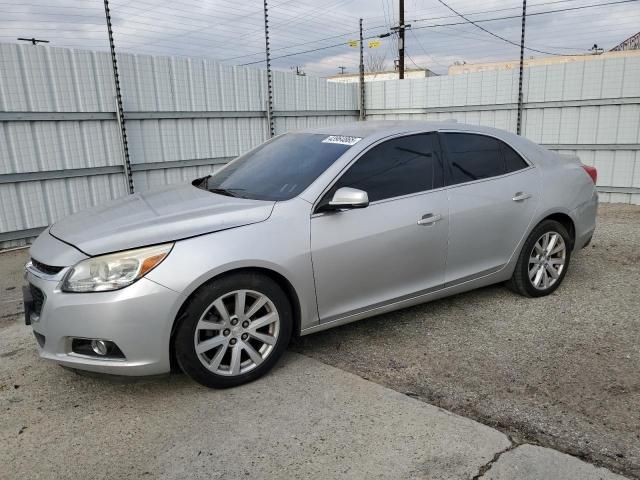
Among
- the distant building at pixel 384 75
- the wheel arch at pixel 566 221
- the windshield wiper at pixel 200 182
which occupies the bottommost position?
the wheel arch at pixel 566 221

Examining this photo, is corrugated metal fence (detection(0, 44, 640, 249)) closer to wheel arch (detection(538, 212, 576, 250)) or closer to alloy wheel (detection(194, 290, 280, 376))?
wheel arch (detection(538, 212, 576, 250))

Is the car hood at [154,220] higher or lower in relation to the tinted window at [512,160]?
lower

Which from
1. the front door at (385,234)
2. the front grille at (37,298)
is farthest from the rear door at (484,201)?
the front grille at (37,298)

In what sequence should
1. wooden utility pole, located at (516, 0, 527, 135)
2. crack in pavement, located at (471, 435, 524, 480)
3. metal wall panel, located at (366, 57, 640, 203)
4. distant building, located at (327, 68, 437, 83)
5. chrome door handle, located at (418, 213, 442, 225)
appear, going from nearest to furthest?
1. crack in pavement, located at (471, 435, 524, 480)
2. chrome door handle, located at (418, 213, 442, 225)
3. metal wall panel, located at (366, 57, 640, 203)
4. wooden utility pole, located at (516, 0, 527, 135)
5. distant building, located at (327, 68, 437, 83)

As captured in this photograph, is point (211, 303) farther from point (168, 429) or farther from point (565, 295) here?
point (565, 295)

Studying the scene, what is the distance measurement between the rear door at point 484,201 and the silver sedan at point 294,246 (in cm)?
1

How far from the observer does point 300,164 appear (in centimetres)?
390

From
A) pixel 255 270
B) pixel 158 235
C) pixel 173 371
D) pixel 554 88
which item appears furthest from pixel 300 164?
pixel 554 88

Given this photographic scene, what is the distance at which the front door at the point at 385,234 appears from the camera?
11.5 ft

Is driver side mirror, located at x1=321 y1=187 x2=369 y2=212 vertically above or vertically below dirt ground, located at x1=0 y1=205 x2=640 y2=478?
above

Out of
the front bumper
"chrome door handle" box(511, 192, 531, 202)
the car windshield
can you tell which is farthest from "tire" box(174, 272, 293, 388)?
"chrome door handle" box(511, 192, 531, 202)

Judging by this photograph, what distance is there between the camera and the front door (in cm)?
350

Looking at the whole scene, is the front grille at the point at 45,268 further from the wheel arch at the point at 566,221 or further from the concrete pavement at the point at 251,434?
the wheel arch at the point at 566,221

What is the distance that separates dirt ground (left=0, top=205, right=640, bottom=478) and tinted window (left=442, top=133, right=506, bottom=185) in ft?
3.70
